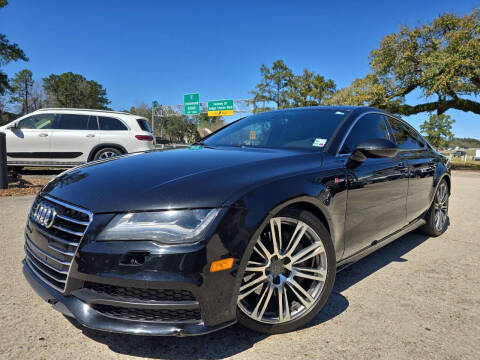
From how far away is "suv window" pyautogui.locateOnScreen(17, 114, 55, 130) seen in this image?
341 inches

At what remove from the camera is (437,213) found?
161 inches

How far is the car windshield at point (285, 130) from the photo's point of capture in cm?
261

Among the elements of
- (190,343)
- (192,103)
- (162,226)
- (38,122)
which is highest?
(192,103)

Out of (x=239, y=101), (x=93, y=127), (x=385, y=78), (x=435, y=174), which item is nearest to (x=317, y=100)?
(x=239, y=101)

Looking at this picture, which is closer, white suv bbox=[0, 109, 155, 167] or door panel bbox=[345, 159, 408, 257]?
door panel bbox=[345, 159, 408, 257]

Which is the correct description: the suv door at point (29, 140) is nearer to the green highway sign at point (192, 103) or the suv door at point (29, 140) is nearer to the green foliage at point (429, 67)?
the green foliage at point (429, 67)

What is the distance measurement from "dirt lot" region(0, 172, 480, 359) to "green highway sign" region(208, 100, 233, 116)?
28266 mm

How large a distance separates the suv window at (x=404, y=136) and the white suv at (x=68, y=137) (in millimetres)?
6946

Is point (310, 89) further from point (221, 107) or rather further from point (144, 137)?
point (144, 137)

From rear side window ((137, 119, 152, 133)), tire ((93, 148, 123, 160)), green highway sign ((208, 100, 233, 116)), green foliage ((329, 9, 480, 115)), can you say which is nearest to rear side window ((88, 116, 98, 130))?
tire ((93, 148, 123, 160))

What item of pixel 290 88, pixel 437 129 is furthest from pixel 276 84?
pixel 437 129

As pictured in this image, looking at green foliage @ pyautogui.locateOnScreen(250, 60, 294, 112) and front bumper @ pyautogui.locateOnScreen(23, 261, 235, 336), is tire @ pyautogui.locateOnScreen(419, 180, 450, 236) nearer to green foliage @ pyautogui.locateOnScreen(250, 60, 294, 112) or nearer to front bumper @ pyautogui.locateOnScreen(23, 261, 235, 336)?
front bumper @ pyautogui.locateOnScreen(23, 261, 235, 336)

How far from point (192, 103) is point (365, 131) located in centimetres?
2891

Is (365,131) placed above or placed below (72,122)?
below
